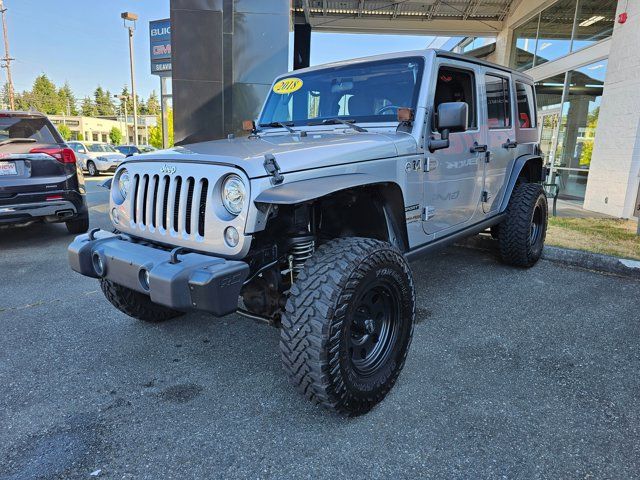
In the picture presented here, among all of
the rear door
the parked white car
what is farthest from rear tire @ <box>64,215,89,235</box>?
the parked white car

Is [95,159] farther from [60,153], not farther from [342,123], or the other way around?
[342,123]

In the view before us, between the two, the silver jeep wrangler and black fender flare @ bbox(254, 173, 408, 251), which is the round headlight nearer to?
the silver jeep wrangler

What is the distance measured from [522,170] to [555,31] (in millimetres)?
8424

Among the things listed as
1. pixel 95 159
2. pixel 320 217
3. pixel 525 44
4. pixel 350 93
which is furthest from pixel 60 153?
pixel 95 159

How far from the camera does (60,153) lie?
5590 millimetres

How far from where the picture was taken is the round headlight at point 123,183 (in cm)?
271

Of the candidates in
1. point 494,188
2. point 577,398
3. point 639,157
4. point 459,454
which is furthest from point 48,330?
point 639,157

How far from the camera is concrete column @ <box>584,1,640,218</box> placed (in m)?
7.44

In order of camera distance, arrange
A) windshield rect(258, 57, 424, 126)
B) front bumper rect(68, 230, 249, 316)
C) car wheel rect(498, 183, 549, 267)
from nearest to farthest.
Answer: front bumper rect(68, 230, 249, 316), windshield rect(258, 57, 424, 126), car wheel rect(498, 183, 549, 267)

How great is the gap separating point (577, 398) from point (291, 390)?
5.29ft

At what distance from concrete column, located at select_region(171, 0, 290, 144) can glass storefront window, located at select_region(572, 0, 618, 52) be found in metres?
6.36

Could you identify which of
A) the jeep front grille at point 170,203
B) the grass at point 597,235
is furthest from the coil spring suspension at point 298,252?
the grass at point 597,235

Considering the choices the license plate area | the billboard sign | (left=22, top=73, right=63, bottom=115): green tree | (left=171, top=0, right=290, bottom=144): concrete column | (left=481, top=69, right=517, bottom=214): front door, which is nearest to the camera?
(left=481, top=69, right=517, bottom=214): front door

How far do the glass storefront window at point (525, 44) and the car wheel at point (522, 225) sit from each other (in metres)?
9.66
